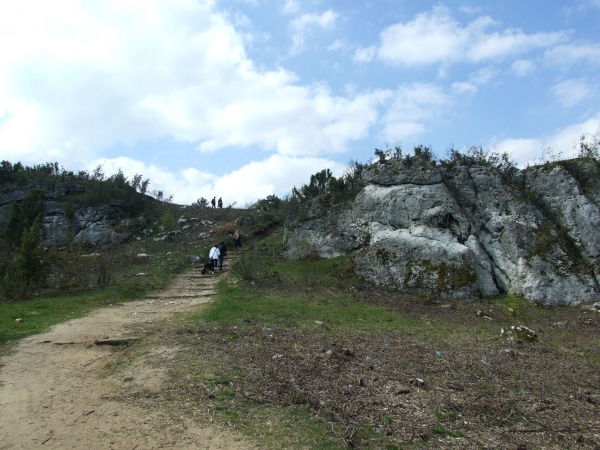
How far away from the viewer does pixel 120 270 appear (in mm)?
20797

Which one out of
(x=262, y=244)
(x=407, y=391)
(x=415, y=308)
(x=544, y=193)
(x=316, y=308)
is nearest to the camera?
(x=407, y=391)

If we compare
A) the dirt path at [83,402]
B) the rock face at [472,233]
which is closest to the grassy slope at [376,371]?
the dirt path at [83,402]

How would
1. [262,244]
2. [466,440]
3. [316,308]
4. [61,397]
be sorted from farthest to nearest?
[262,244], [316,308], [61,397], [466,440]

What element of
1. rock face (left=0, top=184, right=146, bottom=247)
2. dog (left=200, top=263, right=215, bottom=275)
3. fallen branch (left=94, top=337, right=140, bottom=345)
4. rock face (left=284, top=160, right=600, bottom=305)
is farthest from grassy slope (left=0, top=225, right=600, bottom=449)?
rock face (left=0, top=184, right=146, bottom=247)

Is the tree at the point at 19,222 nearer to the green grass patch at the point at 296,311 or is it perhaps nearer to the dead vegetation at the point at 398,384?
the green grass patch at the point at 296,311

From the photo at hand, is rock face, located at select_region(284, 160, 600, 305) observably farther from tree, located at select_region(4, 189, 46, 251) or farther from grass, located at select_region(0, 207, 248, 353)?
tree, located at select_region(4, 189, 46, 251)

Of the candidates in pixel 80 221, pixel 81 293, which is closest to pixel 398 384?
pixel 81 293

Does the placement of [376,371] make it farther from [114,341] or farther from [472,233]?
[472,233]

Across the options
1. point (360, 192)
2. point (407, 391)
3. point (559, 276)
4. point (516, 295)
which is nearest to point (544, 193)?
point (559, 276)

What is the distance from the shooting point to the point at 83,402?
5.45 meters

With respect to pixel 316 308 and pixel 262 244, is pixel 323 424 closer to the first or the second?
pixel 316 308

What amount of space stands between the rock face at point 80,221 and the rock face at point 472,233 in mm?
17896

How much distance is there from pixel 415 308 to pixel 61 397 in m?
11.1

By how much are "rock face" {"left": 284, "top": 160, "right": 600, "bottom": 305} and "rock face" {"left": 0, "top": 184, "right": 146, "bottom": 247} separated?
17.9 meters
